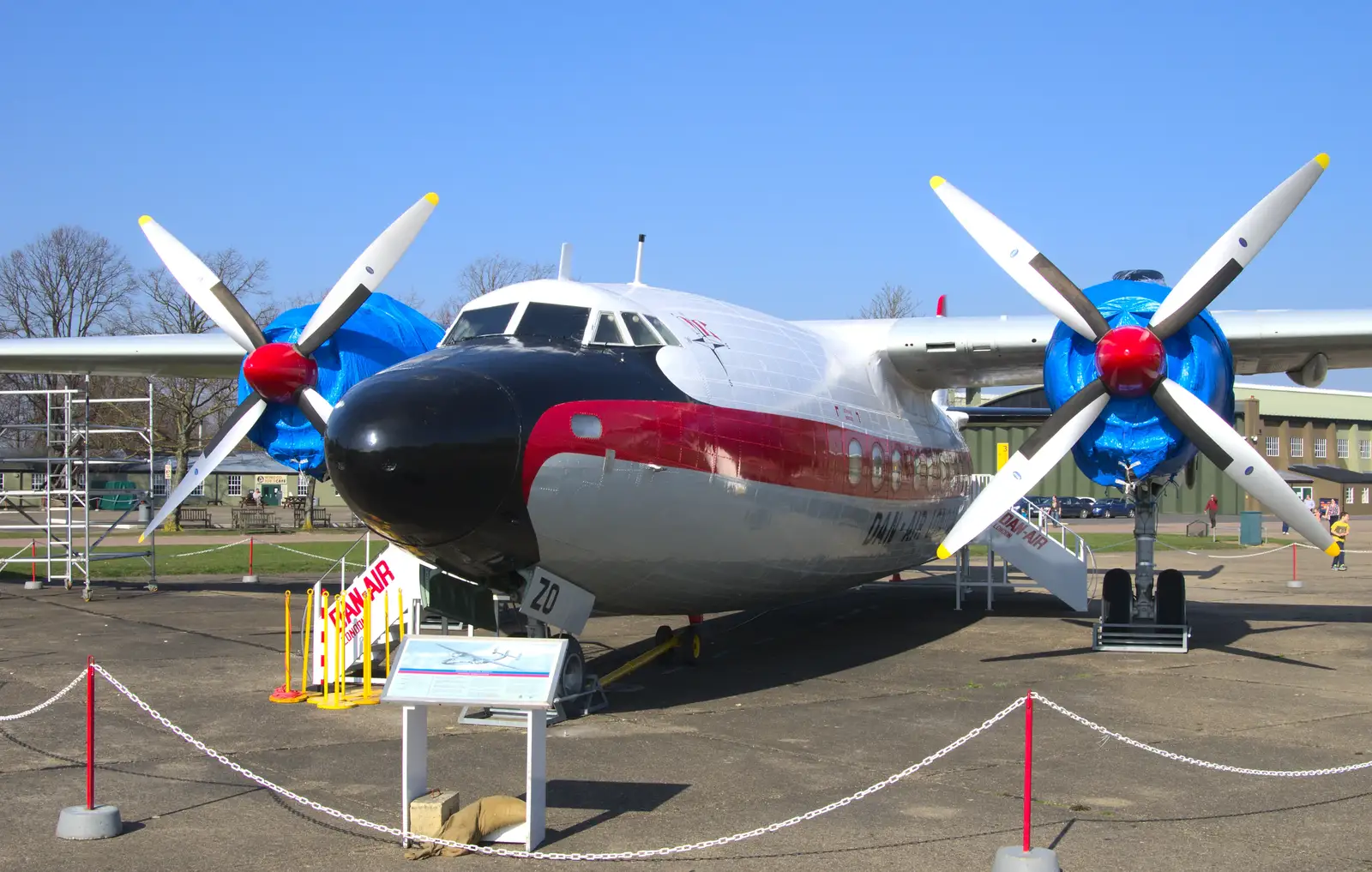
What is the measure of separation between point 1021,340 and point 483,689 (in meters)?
10.2

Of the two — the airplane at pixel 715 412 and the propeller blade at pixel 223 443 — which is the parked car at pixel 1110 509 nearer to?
the airplane at pixel 715 412

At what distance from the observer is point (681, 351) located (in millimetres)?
11078

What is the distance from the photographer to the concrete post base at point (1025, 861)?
234 inches

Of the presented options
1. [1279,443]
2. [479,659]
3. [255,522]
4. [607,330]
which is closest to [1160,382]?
[607,330]

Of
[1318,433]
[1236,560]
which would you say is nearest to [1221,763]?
[1236,560]

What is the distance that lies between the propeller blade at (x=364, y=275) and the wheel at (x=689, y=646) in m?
5.89

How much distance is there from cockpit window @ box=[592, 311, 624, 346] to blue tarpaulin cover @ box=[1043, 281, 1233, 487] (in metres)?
5.74

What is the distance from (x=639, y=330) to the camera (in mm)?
11016

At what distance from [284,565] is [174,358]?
382 inches

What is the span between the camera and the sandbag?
6.86 metres

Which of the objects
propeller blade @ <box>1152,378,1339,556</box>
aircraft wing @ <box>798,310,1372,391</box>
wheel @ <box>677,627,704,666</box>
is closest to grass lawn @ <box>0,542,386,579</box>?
wheel @ <box>677,627,704,666</box>

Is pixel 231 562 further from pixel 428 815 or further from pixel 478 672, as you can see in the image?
pixel 428 815

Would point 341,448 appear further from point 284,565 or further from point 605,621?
point 284,565

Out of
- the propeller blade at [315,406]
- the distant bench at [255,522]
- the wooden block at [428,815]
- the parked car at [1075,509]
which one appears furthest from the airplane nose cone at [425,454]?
the parked car at [1075,509]
